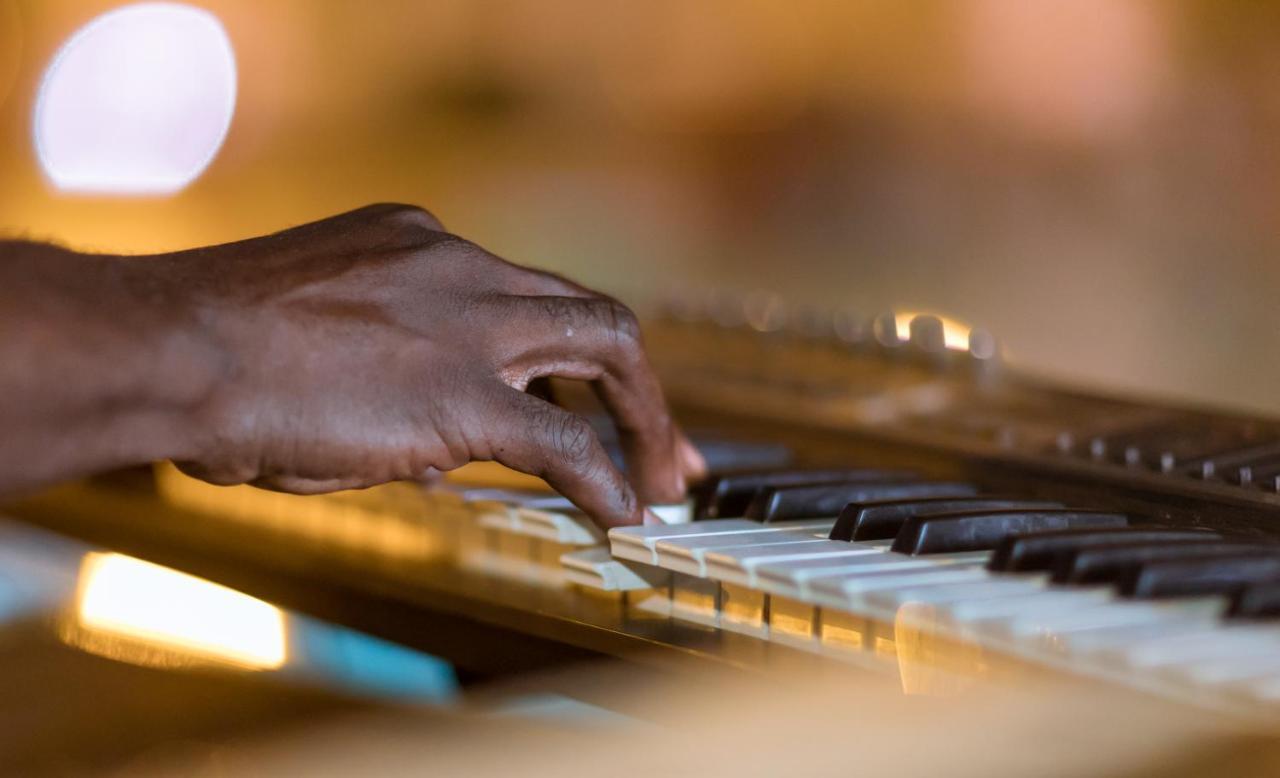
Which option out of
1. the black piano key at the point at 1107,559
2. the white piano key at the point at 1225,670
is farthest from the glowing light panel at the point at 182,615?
the white piano key at the point at 1225,670

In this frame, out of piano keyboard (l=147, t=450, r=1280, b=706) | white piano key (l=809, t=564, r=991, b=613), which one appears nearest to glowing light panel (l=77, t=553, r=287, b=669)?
piano keyboard (l=147, t=450, r=1280, b=706)

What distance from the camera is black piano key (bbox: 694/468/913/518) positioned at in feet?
3.66

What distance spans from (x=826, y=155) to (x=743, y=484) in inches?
45.7

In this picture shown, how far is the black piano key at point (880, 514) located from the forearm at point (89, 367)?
0.46 metres

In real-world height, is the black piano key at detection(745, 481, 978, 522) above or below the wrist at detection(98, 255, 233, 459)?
below

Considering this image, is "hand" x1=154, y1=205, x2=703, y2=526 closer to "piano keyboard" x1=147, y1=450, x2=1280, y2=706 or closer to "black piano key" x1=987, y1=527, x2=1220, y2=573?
"piano keyboard" x1=147, y1=450, x2=1280, y2=706

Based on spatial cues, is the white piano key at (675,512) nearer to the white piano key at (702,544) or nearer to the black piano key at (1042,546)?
the white piano key at (702,544)

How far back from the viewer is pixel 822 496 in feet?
3.59

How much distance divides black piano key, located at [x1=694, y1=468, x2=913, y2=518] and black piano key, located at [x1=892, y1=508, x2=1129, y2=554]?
0.18 meters

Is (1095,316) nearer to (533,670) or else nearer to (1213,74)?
(1213,74)

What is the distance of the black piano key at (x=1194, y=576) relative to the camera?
0.79 m

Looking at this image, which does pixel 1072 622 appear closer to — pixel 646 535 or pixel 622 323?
pixel 646 535

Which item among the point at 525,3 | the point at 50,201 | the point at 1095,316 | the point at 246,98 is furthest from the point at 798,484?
the point at 50,201

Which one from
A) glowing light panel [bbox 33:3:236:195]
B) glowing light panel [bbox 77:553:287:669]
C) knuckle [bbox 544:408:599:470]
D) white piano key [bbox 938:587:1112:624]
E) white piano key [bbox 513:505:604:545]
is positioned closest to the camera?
white piano key [bbox 938:587:1112:624]
